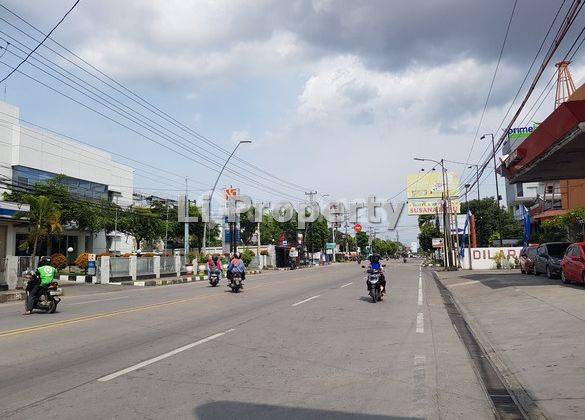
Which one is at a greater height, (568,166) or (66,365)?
(568,166)

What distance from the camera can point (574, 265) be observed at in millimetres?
18766

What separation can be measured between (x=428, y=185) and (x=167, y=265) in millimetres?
42696

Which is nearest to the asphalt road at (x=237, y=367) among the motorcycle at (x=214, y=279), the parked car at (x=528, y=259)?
the motorcycle at (x=214, y=279)

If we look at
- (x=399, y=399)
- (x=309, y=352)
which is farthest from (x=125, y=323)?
(x=399, y=399)

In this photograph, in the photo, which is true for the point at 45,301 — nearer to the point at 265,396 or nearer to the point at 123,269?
the point at 265,396

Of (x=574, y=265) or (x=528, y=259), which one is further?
(x=528, y=259)

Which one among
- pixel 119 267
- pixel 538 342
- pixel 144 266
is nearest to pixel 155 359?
pixel 538 342

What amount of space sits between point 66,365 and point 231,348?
8.82 feet

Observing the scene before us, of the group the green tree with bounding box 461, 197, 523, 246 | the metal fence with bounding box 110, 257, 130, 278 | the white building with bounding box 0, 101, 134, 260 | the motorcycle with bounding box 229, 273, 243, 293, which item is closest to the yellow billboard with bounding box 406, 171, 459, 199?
the green tree with bounding box 461, 197, 523, 246

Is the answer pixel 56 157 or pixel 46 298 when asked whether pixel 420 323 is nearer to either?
pixel 46 298

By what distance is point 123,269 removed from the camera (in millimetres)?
35844

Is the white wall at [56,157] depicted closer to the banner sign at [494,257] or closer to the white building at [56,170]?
the white building at [56,170]

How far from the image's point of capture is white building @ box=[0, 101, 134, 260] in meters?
48.7

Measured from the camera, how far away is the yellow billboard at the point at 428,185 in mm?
72625
